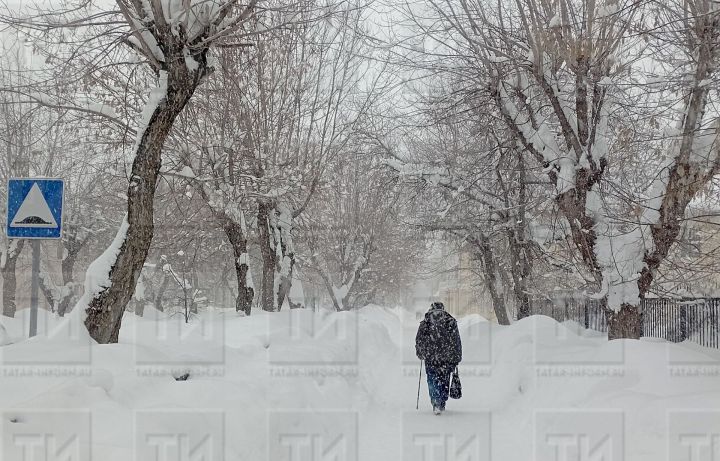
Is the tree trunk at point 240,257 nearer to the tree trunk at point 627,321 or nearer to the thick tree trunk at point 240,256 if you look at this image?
the thick tree trunk at point 240,256

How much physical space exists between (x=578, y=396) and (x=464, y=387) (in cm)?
572

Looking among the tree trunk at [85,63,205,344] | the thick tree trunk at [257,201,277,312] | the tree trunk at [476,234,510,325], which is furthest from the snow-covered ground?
the tree trunk at [476,234,510,325]

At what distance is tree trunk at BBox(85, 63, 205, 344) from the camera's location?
29.6ft

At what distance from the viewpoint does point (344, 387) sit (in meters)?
12.4

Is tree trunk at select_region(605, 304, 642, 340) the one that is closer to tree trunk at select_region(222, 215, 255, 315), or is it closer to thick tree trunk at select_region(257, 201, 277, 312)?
tree trunk at select_region(222, 215, 255, 315)

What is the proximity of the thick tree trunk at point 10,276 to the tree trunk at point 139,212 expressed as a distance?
966 inches

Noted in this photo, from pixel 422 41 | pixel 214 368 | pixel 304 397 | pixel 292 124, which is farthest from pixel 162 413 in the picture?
pixel 292 124

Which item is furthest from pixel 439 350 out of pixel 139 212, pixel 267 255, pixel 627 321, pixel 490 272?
pixel 490 272

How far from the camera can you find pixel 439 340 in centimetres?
1213

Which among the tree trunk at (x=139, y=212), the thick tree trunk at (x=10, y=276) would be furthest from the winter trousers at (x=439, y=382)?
the thick tree trunk at (x=10, y=276)

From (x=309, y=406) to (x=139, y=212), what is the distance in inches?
138

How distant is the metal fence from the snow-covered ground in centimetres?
416

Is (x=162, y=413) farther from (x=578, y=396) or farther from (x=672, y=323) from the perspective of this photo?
(x=672, y=323)

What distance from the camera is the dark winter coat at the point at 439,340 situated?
1194 cm
